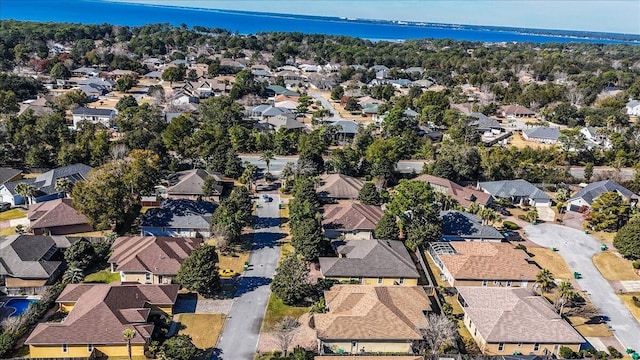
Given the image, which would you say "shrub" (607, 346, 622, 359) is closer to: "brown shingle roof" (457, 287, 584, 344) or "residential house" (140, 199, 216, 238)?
"brown shingle roof" (457, 287, 584, 344)

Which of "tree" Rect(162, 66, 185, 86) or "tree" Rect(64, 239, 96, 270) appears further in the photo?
"tree" Rect(162, 66, 185, 86)

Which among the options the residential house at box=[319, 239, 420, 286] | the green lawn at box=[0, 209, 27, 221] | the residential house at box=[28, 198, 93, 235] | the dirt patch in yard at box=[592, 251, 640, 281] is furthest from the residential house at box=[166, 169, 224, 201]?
the dirt patch in yard at box=[592, 251, 640, 281]

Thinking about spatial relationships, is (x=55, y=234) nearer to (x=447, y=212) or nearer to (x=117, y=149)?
(x=117, y=149)

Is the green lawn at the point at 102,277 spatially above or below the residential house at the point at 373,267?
below

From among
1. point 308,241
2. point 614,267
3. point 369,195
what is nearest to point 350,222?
point 369,195

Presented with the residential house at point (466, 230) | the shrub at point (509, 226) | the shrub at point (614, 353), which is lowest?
the shrub at point (509, 226)

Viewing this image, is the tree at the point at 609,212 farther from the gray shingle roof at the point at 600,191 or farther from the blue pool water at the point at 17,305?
the blue pool water at the point at 17,305

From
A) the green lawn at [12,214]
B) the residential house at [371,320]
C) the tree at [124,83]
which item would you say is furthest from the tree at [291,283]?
the tree at [124,83]
